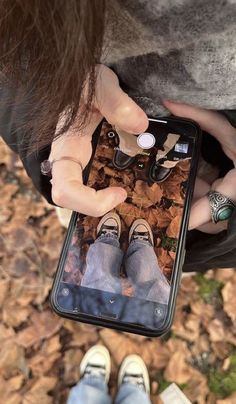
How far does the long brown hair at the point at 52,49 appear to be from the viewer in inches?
16.6

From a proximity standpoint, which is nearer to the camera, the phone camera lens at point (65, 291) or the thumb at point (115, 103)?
the thumb at point (115, 103)

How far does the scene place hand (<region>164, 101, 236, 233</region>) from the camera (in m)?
0.74

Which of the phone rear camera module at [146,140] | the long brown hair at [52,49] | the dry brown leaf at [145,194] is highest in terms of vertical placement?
the long brown hair at [52,49]

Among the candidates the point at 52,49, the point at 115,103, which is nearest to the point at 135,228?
the point at 115,103

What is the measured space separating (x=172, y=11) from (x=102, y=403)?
1.32 meters

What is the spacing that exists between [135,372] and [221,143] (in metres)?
0.98

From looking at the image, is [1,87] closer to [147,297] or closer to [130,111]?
[130,111]

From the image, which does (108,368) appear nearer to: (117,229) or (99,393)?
(99,393)

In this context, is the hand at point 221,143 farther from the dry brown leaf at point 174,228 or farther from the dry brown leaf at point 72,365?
the dry brown leaf at point 72,365

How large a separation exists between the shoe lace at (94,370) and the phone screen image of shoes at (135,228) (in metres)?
0.75

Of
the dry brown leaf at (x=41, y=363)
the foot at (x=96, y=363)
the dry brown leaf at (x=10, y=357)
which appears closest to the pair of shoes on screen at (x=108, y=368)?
the foot at (x=96, y=363)

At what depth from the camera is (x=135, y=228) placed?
2.71 ft

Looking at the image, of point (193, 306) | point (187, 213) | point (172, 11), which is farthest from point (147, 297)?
point (193, 306)

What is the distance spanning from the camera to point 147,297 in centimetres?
84
